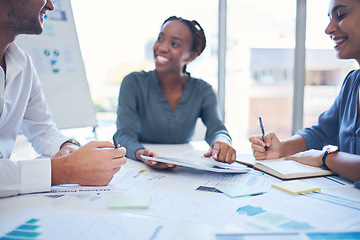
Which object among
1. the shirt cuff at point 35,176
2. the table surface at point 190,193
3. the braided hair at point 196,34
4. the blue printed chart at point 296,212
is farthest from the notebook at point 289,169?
the braided hair at point 196,34

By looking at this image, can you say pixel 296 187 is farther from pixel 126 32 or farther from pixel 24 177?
pixel 126 32

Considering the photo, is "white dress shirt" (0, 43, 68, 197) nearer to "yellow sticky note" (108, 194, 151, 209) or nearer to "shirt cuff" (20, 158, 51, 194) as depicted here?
"shirt cuff" (20, 158, 51, 194)

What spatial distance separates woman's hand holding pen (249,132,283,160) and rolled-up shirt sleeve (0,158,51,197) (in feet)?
2.69

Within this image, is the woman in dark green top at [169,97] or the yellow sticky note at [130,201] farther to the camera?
the woman in dark green top at [169,97]

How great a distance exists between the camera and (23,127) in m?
1.42

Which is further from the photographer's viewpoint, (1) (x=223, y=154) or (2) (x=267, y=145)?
(2) (x=267, y=145)

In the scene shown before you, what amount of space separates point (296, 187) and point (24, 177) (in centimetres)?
78

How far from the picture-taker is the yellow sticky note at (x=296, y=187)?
0.84 metres

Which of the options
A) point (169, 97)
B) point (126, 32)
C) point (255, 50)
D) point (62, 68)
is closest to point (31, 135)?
point (169, 97)

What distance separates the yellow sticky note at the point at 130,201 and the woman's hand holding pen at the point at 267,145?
0.64 m

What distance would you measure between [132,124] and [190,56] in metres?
0.61

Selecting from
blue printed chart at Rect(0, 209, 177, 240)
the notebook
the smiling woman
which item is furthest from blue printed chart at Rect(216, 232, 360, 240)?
the smiling woman

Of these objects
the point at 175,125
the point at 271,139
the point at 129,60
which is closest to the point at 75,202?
the point at 271,139

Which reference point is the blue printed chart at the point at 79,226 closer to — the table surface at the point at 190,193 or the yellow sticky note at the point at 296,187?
the table surface at the point at 190,193
